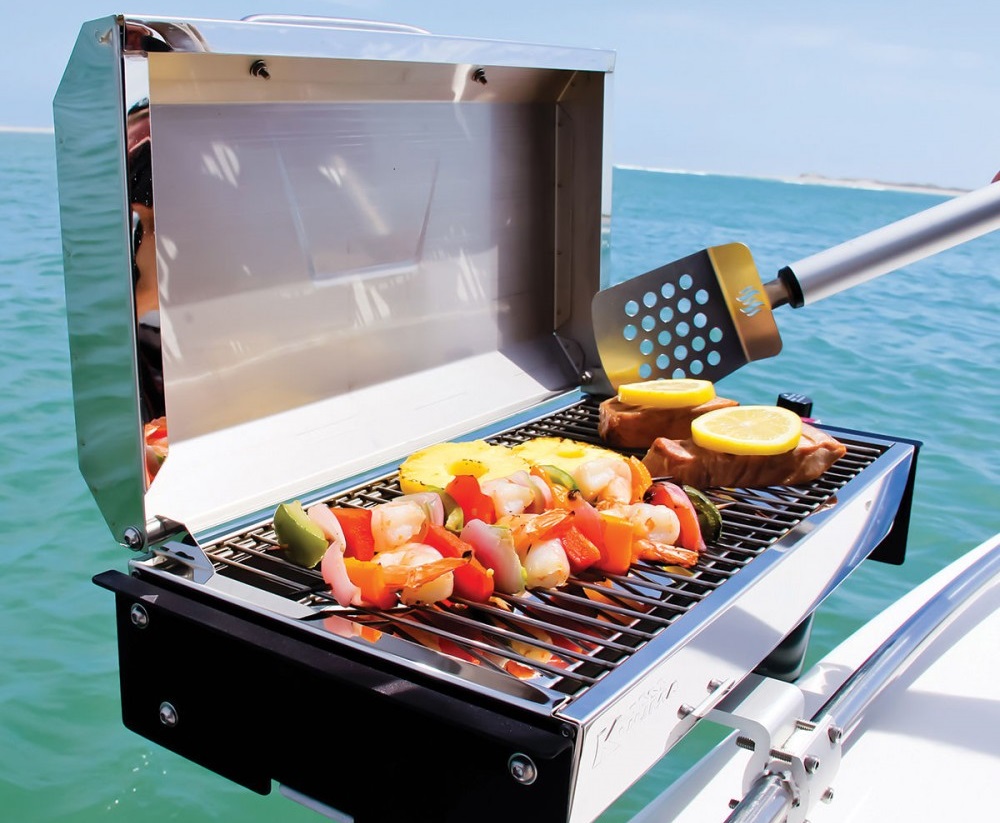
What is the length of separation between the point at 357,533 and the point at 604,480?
0.52 metres

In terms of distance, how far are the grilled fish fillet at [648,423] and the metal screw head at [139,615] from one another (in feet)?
3.69

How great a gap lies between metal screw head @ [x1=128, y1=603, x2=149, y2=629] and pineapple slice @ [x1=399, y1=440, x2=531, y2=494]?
22.3 inches

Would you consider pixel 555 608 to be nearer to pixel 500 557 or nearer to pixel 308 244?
pixel 500 557

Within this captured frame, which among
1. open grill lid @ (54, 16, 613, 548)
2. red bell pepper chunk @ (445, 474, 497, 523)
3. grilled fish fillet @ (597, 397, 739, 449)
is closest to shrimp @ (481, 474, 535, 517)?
red bell pepper chunk @ (445, 474, 497, 523)

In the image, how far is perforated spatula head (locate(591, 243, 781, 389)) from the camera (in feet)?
8.16

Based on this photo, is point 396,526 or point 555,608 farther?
point 396,526

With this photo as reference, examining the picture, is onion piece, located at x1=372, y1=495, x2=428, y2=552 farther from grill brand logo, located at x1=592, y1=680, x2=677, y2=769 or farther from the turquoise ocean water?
the turquoise ocean water

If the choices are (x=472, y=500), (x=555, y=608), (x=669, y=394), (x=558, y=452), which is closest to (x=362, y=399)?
(x=558, y=452)

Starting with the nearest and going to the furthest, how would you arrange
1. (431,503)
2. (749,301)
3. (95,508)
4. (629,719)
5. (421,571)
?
(629,719)
(421,571)
(431,503)
(749,301)
(95,508)

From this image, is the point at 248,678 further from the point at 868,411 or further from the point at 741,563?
the point at 868,411

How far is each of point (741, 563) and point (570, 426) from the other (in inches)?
33.2

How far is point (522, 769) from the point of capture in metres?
1.17

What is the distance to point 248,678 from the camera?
143cm

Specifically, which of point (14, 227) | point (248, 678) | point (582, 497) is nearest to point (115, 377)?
point (248, 678)
